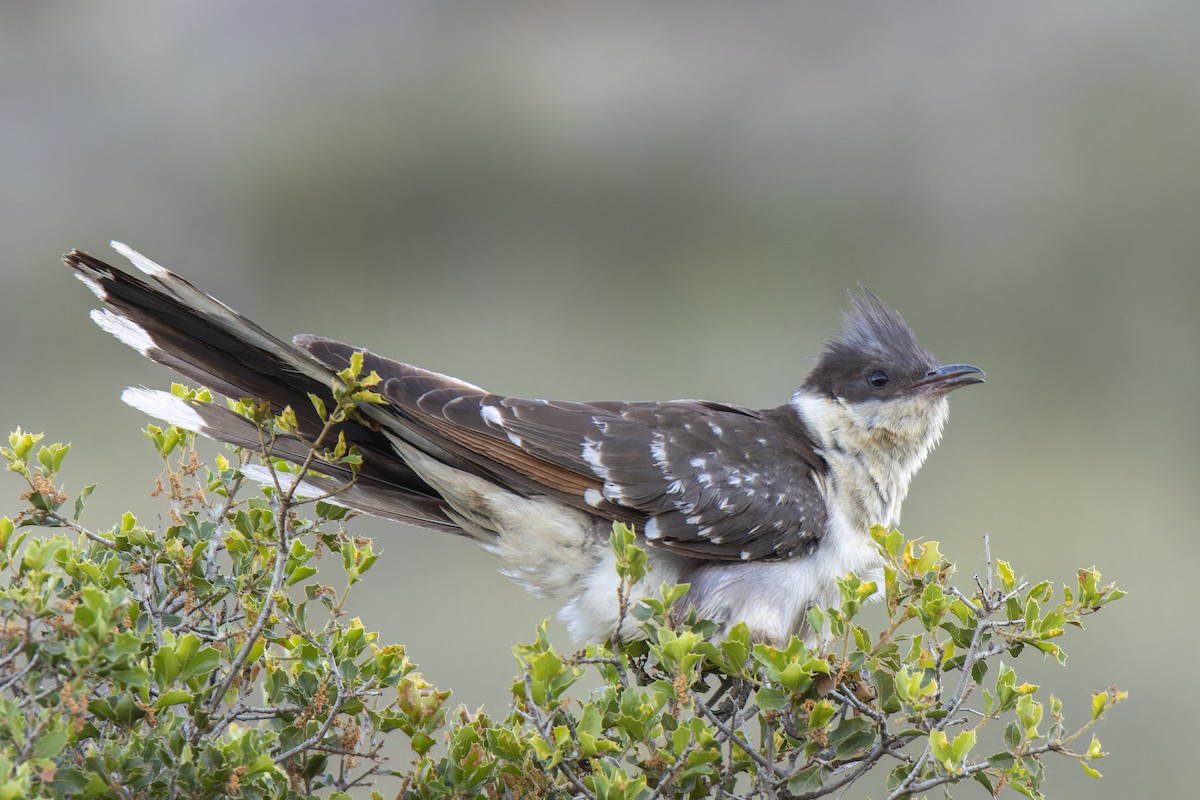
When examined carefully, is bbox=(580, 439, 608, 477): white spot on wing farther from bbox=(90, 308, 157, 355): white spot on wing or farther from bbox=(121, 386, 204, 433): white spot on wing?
bbox=(90, 308, 157, 355): white spot on wing

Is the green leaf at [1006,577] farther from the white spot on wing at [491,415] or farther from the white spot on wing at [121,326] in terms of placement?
the white spot on wing at [121,326]

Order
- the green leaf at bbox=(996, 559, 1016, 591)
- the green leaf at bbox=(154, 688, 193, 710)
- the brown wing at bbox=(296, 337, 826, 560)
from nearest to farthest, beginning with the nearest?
the green leaf at bbox=(154, 688, 193, 710)
the green leaf at bbox=(996, 559, 1016, 591)
the brown wing at bbox=(296, 337, 826, 560)

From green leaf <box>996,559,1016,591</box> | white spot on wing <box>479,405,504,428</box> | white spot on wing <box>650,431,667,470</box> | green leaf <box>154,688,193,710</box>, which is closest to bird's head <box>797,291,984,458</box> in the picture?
white spot on wing <box>650,431,667,470</box>

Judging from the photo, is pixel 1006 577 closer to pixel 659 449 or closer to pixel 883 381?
pixel 659 449

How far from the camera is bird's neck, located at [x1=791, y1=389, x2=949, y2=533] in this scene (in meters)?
3.94

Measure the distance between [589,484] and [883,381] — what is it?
46.0 inches

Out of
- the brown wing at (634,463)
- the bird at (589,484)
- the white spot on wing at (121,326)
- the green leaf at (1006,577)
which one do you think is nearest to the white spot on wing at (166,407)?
the bird at (589,484)

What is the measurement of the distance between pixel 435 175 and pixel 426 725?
1097 cm

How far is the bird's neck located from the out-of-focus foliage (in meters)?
1.19

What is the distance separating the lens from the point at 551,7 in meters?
14.5

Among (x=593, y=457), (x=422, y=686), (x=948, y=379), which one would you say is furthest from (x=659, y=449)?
(x=422, y=686)

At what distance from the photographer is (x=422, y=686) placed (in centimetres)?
269

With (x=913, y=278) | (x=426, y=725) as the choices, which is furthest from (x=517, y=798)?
(x=913, y=278)

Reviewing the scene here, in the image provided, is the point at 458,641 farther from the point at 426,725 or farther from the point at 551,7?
the point at 551,7
